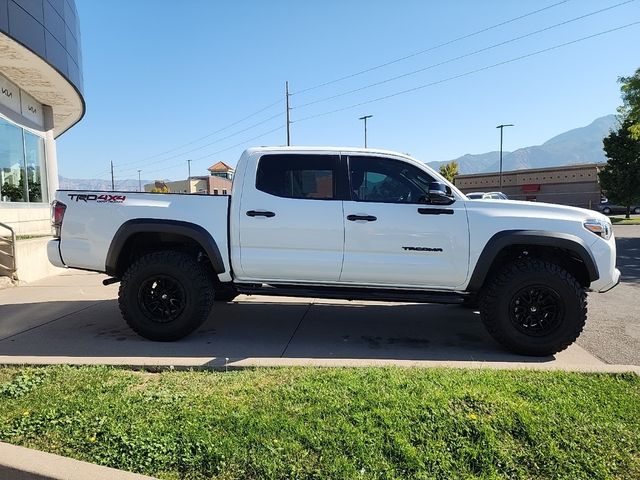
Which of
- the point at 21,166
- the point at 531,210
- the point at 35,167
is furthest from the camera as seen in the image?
the point at 35,167

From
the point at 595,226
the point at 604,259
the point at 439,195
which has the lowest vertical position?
the point at 604,259

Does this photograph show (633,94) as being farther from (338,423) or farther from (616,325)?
(338,423)

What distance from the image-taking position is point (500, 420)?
3008mm

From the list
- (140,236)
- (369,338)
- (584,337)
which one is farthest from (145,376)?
(584,337)

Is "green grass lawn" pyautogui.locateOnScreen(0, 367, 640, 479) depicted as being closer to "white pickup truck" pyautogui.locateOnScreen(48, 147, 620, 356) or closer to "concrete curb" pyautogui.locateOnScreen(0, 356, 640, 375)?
"concrete curb" pyautogui.locateOnScreen(0, 356, 640, 375)

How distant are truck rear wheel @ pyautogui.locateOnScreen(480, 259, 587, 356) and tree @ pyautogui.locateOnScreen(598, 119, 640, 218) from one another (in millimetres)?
29404

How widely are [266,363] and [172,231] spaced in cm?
177

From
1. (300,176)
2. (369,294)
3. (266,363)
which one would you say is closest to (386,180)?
(300,176)

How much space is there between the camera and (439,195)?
462cm

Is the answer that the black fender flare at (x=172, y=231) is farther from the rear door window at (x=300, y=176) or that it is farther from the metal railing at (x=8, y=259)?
the metal railing at (x=8, y=259)

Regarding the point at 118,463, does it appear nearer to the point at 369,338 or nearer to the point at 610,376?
the point at 369,338

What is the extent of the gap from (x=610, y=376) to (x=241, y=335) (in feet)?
11.8

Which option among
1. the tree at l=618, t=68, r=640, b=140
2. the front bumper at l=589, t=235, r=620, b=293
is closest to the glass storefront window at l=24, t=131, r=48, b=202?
the front bumper at l=589, t=235, r=620, b=293

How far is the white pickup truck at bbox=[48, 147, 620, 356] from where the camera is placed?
4605 millimetres
